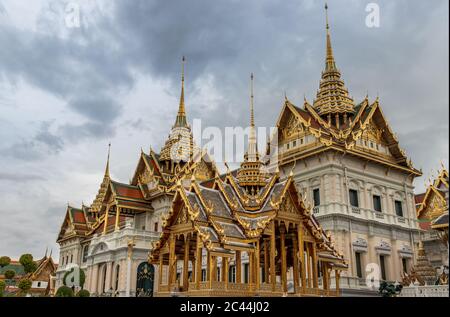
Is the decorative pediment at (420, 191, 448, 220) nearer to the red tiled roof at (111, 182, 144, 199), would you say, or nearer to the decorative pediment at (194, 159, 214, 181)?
the decorative pediment at (194, 159, 214, 181)

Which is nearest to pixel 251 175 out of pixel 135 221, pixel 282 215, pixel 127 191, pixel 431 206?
pixel 282 215

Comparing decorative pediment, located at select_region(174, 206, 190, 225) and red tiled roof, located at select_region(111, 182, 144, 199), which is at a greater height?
red tiled roof, located at select_region(111, 182, 144, 199)

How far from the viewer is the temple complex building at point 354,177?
95.2 ft

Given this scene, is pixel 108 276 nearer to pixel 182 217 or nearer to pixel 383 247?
pixel 383 247

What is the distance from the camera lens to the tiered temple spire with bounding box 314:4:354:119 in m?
35.1

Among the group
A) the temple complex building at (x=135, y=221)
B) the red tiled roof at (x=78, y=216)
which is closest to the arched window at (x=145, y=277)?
the temple complex building at (x=135, y=221)

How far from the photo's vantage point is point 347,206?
29.4 m

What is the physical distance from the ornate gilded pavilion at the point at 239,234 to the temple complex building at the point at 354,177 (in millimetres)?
13821

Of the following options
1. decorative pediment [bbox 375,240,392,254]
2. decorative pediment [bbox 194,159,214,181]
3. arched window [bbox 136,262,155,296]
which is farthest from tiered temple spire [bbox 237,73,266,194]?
decorative pediment [bbox 194,159,214,181]

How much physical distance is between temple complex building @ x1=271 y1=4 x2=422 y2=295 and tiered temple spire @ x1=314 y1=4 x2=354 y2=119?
0.08 meters

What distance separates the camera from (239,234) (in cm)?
1301

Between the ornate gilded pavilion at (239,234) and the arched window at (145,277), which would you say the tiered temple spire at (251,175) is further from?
the arched window at (145,277)
